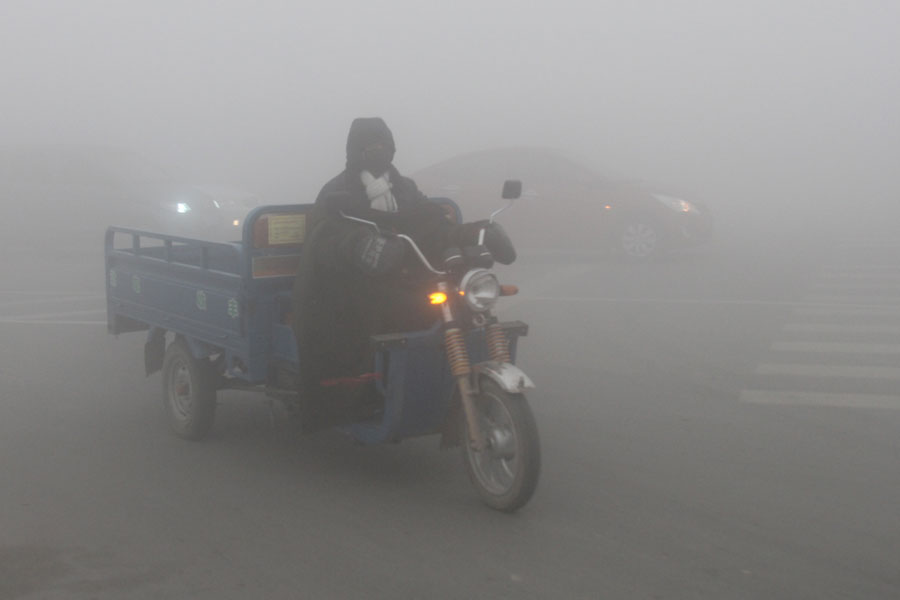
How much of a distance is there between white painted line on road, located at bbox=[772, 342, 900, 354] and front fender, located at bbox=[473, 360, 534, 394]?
4.82 meters

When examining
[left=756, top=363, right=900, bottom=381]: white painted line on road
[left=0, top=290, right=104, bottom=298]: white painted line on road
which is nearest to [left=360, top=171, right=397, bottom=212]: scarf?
[left=756, top=363, right=900, bottom=381]: white painted line on road

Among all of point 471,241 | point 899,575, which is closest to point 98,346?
point 471,241

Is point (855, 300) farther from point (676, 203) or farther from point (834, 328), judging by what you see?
point (676, 203)

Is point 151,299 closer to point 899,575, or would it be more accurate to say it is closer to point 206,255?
point 206,255

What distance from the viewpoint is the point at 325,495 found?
541 centimetres

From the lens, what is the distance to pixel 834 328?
1036 cm

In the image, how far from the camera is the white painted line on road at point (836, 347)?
921 centimetres

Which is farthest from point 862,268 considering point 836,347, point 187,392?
point 187,392

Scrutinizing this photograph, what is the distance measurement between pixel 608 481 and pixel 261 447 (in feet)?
6.37

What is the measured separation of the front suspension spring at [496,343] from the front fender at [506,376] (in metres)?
0.07

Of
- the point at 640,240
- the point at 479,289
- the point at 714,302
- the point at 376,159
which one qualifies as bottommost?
the point at 714,302

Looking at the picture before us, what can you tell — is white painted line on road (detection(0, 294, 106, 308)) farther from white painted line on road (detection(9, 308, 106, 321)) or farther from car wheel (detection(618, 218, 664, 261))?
car wheel (detection(618, 218, 664, 261))

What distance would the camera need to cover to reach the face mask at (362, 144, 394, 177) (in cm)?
570

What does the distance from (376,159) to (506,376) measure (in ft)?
4.64
